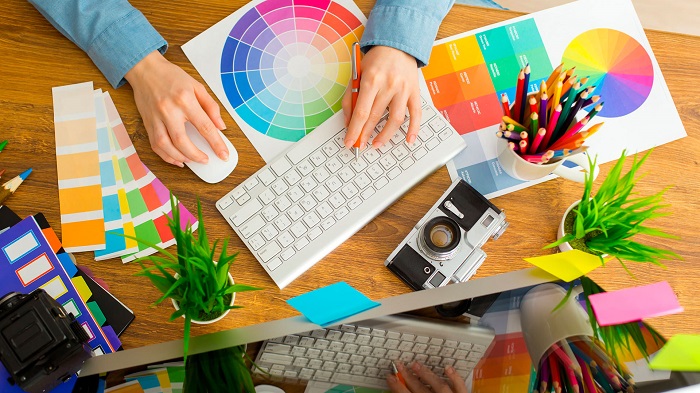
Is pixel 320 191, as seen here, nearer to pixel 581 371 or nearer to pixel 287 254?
pixel 287 254

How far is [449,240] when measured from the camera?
0.75 metres

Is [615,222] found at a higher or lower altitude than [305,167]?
lower

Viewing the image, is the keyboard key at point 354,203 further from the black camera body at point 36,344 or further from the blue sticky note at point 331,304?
the black camera body at point 36,344

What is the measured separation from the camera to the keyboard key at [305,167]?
775 millimetres

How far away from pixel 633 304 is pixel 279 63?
1.86 ft

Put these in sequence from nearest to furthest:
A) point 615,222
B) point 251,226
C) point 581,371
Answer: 1. point 581,371
2. point 615,222
3. point 251,226

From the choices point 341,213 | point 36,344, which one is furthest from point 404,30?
point 36,344

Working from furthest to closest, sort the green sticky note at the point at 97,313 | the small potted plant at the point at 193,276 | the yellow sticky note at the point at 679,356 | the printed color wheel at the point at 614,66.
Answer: the printed color wheel at the point at 614,66
the green sticky note at the point at 97,313
the small potted plant at the point at 193,276
the yellow sticky note at the point at 679,356

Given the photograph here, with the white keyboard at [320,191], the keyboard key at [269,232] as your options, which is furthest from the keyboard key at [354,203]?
the keyboard key at [269,232]

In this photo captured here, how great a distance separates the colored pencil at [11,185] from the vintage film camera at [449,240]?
0.50 m

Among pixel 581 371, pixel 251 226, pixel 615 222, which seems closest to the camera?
pixel 581 371

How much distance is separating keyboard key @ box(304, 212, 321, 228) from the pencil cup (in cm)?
30

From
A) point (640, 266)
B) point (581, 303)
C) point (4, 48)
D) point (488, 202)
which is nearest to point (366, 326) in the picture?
point (581, 303)

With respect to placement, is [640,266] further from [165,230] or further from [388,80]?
[165,230]
